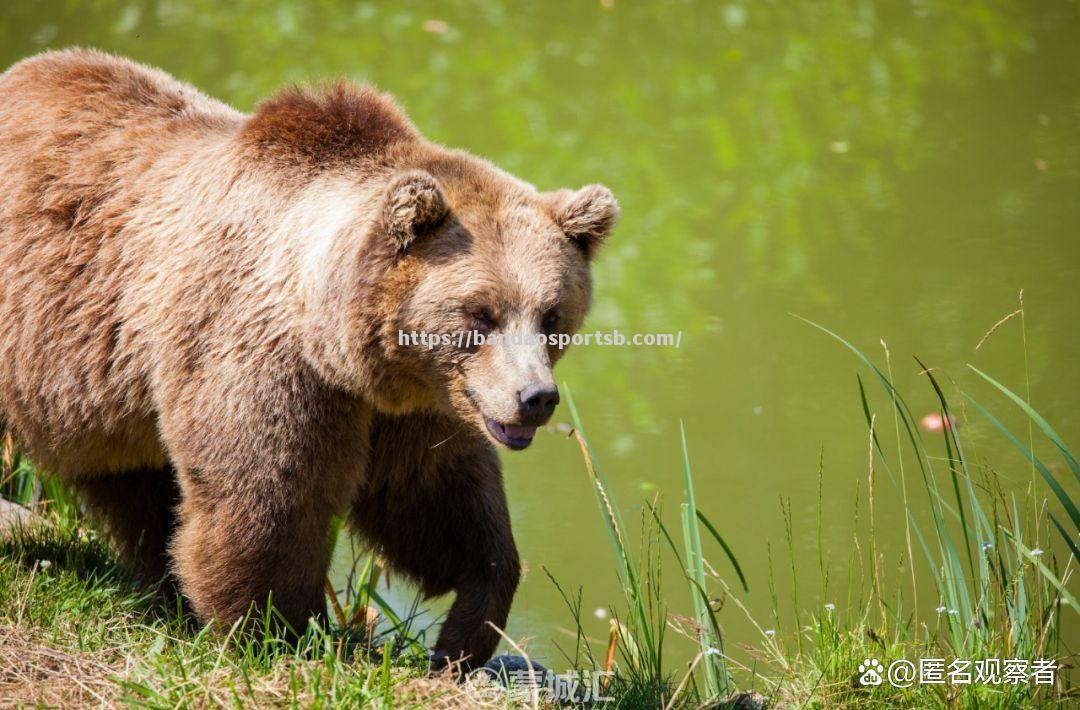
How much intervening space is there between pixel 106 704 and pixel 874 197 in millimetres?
7666

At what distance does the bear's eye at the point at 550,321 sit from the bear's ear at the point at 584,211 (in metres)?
0.35

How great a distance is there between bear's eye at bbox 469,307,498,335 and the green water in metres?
2.55

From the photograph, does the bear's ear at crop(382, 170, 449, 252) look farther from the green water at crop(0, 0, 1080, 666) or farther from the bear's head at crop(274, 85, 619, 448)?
the green water at crop(0, 0, 1080, 666)

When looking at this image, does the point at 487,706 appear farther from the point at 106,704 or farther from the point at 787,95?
the point at 787,95

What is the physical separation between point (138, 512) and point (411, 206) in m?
2.09

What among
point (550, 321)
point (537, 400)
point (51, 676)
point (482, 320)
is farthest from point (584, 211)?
point (51, 676)

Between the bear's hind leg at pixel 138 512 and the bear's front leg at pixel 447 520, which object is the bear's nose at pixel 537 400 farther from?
the bear's hind leg at pixel 138 512

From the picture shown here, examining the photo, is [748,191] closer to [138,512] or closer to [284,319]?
[138,512]

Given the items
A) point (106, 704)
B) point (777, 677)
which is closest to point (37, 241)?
point (106, 704)

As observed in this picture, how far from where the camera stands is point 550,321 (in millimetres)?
3988

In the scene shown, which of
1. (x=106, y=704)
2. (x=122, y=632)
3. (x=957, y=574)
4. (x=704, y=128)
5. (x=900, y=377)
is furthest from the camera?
(x=704, y=128)

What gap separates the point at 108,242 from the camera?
4.43 metres

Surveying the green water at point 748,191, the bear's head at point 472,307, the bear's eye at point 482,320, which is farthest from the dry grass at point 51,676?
the green water at point 748,191

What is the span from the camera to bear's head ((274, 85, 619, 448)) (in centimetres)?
384
